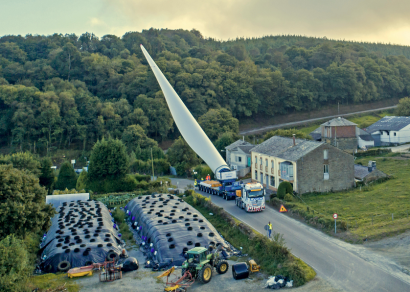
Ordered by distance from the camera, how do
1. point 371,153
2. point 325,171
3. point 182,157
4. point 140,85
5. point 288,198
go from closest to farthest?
point 288,198 → point 325,171 → point 371,153 → point 182,157 → point 140,85

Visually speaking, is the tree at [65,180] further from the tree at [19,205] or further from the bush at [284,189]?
the bush at [284,189]

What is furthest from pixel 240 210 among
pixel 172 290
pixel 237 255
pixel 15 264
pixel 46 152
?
pixel 46 152

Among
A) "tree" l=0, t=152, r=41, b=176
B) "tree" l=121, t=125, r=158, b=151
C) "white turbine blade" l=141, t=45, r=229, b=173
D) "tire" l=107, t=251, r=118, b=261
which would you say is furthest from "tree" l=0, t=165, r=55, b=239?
"tree" l=121, t=125, r=158, b=151

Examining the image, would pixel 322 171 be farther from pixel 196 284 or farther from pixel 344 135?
pixel 344 135

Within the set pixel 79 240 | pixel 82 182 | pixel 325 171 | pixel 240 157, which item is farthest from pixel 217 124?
pixel 79 240

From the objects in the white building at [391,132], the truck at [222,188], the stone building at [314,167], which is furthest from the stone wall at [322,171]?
the white building at [391,132]

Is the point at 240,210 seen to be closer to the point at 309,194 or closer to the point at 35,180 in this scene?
the point at 309,194
